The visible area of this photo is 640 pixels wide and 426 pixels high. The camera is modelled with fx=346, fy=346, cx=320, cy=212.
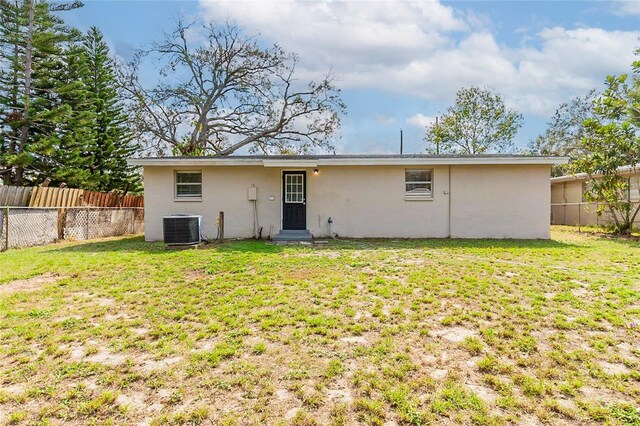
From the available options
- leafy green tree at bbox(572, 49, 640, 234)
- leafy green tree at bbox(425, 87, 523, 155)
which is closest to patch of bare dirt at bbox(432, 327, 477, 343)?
leafy green tree at bbox(572, 49, 640, 234)

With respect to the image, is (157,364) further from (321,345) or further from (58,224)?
(58,224)

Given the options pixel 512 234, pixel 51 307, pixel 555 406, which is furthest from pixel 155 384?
pixel 512 234

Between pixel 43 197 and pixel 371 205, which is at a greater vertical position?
pixel 43 197

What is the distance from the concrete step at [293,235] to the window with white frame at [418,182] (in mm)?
3544

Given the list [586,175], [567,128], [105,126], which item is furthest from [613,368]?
[567,128]

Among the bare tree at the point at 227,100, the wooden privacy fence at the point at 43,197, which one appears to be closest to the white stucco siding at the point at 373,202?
the wooden privacy fence at the point at 43,197

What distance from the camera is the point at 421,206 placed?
11344 mm

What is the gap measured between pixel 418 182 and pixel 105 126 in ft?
55.6

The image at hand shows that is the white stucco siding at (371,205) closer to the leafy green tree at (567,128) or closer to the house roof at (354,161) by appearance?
the house roof at (354,161)

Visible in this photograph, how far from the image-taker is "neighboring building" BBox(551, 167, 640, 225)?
14766mm

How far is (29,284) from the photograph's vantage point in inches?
218

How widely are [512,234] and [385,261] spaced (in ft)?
20.9

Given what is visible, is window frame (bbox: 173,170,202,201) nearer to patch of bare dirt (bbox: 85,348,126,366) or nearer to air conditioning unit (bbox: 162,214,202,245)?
air conditioning unit (bbox: 162,214,202,245)

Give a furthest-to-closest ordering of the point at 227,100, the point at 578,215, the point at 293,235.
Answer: the point at 227,100 < the point at 578,215 < the point at 293,235
